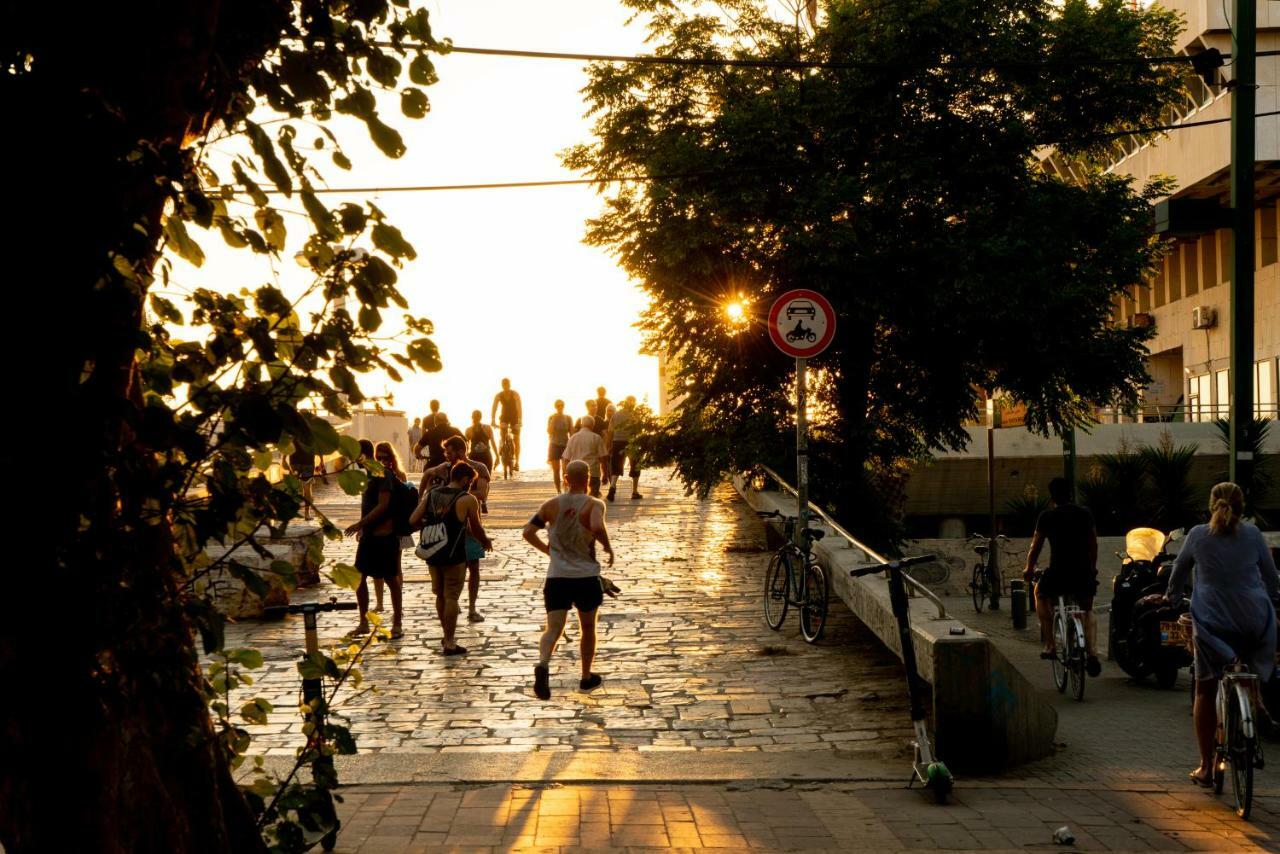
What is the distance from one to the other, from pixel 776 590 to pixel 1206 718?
6.44 metres

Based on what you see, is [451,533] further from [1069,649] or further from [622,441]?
[622,441]

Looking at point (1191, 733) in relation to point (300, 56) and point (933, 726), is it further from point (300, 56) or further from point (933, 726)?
point (300, 56)

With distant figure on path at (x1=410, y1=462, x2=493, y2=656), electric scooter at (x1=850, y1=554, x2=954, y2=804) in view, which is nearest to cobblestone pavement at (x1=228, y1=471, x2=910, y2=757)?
distant figure on path at (x1=410, y1=462, x2=493, y2=656)

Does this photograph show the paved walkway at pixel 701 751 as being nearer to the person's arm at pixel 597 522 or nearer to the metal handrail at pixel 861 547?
the metal handrail at pixel 861 547

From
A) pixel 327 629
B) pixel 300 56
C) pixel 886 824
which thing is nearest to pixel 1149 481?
pixel 327 629

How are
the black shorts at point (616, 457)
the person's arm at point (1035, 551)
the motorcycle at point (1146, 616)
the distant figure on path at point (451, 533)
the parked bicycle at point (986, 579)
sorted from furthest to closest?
the black shorts at point (616, 457) → the parked bicycle at point (986, 579) → the person's arm at point (1035, 551) → the distant figure on path at point (451, 533) → the motorcycle at point (1146, 616)

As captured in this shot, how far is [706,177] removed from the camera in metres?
21.7

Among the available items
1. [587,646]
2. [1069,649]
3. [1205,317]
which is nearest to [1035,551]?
[1069,649]

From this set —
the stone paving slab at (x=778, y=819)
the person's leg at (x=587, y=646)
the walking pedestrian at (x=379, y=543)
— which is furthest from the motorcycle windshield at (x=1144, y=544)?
the walking pedestrian at (x=379, y=543)

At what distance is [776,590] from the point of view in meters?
15.3

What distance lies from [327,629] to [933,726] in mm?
7549

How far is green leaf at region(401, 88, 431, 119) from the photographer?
4816 mm

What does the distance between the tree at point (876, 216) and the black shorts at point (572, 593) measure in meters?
10.0

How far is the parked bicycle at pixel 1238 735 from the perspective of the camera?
839cm
